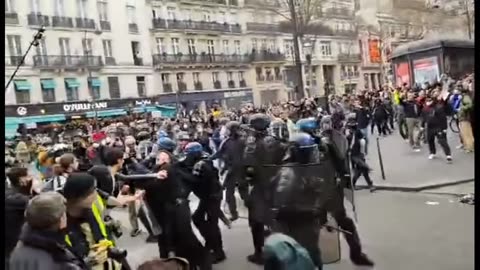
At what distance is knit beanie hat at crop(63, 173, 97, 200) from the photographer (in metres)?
1.32

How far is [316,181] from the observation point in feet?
5.85

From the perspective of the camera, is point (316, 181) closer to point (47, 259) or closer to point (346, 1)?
point (346, 1)

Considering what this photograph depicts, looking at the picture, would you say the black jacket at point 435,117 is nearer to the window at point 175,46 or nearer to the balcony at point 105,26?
the window at point 175,46

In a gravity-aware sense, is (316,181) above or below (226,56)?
below

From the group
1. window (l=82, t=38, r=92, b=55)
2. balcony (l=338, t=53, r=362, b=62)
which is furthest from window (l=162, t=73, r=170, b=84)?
balcony (l=338, t=53, r=362, b=62)

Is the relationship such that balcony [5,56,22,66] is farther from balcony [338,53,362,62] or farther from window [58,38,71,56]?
balcony [338,53,362,62]

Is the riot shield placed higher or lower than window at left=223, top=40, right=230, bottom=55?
lower

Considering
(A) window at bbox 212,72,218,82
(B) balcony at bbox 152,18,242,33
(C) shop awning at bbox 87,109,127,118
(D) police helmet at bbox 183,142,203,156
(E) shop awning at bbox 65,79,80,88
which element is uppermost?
(B) balcony at bbox 152,18,242,33

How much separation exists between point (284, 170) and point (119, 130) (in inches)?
22.0

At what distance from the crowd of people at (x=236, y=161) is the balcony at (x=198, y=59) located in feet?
0.54

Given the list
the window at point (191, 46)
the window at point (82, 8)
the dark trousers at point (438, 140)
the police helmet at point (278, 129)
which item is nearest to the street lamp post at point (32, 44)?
the window at point (82, 8)

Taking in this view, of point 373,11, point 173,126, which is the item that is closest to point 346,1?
point 373,11

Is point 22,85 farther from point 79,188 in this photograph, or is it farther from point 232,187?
point 232,187

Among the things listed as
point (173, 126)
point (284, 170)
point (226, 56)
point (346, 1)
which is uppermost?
point (346, 1)
